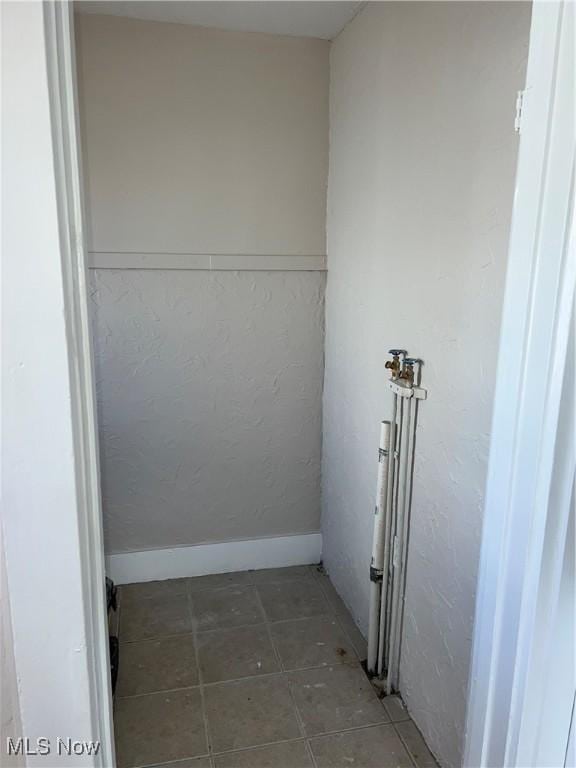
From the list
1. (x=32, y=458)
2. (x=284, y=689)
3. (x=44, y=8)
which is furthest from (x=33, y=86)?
(x=284, y=689)

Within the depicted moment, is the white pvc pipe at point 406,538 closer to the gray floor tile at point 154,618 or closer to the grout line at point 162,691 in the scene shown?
the grout line at point 162,691

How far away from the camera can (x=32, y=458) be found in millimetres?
723

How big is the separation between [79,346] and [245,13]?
6.11 ft

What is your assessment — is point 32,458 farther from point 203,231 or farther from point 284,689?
point 203,231

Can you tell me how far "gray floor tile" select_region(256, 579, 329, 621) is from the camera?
7.74 feet

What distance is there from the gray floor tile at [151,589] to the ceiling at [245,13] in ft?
7.64

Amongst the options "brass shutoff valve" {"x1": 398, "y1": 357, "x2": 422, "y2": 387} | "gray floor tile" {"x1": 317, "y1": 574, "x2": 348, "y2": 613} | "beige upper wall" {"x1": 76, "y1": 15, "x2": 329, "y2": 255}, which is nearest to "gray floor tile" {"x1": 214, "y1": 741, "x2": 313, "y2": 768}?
"gray floor tile" {"x1": 317, "y1": 574, "x2": 348, "y2": 613}

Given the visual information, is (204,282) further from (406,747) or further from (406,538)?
(406,747)

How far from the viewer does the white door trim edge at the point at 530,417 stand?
2.77 ft

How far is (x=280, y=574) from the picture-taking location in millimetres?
2654

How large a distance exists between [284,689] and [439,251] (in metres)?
1.52

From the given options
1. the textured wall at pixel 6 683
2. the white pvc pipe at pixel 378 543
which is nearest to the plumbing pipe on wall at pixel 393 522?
the white pvc pipe at pixel 378 543

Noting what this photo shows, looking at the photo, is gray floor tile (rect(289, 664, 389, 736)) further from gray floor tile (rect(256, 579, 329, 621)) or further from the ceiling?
the ceiling

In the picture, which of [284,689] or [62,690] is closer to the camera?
[62,690]
